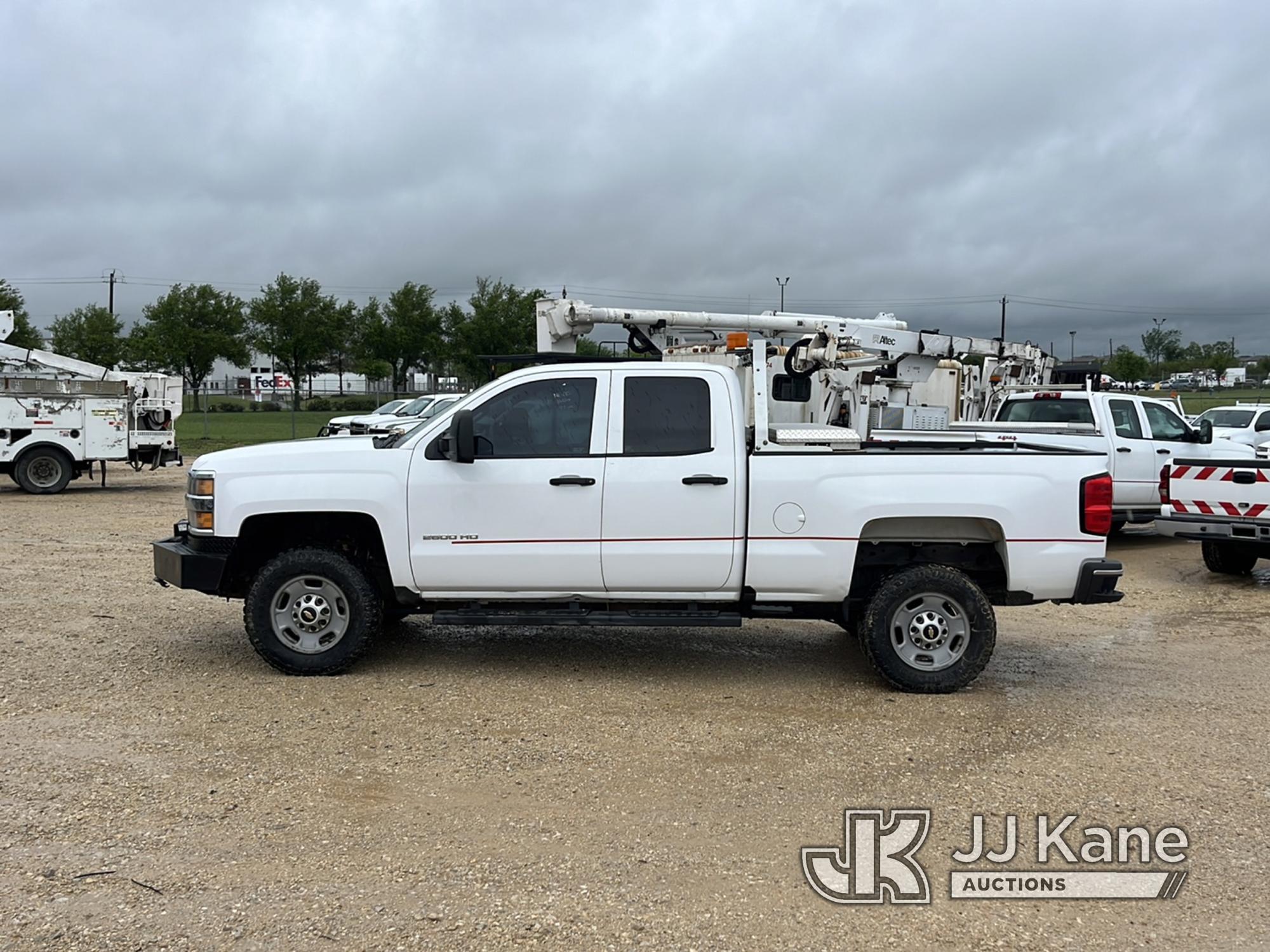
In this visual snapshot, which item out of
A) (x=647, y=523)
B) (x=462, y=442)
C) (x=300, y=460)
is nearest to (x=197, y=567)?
(x=300, y=460)

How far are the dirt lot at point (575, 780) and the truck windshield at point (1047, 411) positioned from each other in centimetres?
574

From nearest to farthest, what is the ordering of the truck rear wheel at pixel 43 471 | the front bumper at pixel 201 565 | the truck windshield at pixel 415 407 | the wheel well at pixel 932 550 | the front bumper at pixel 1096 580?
1. the front bumper at pixel 1096 580
2. the wheel well at pixel 932 550
3. the front bumper at pixel 201 565
4. the truck rear wheel at pixel 43 471
5. the truck windshield at pixel 415 407

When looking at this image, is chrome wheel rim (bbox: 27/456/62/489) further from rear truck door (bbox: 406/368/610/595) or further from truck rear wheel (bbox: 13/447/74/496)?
rear truck door (bbox: 406/368/610/595)

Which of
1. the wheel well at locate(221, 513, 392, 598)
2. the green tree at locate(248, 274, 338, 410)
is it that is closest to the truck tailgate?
the wheel well at locate(221, 513, 392, 598)

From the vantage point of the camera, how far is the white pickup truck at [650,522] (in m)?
6.49

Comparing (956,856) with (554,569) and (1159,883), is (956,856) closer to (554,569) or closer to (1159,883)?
(1159,883)

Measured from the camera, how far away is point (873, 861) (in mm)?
4352

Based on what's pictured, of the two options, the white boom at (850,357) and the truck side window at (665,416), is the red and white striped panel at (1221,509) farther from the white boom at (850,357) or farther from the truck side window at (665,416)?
the truck side window at (665,416)

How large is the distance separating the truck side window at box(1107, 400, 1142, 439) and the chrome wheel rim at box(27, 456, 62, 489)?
51.2 feet

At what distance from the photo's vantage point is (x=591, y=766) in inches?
208

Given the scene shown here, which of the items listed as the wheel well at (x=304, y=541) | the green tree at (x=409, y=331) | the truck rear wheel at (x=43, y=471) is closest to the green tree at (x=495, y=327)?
the green tree at (x=409, y=331)

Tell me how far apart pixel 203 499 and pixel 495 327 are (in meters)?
40.5

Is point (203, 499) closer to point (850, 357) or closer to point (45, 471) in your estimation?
point (850, 357)

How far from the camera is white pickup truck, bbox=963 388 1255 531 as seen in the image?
43.8 feet
